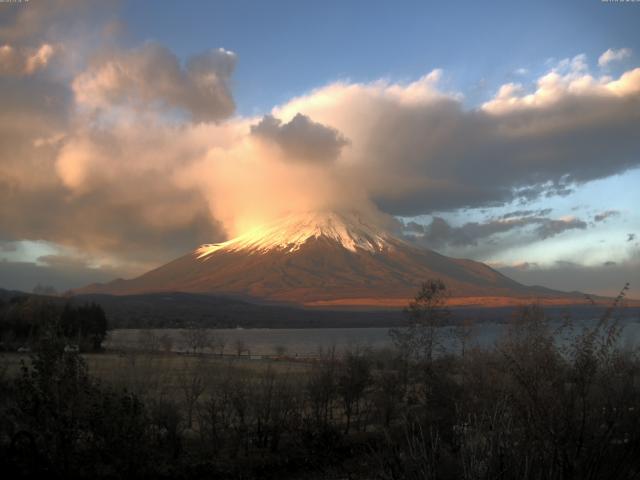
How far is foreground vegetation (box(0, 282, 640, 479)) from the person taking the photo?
5477 mm

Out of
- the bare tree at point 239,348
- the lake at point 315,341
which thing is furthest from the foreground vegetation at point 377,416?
the bare tree at point 239,348

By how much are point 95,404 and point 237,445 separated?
7439mm

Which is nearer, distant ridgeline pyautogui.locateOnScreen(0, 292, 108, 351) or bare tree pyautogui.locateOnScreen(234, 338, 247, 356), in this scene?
distant ridgeline pyautogui.locateOnScreen(0, 292, 108, 351)

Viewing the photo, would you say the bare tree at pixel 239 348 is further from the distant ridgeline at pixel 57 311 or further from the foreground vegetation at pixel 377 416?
the foreground vegetation at pixel 377 416

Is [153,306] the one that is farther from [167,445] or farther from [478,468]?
[478,468]

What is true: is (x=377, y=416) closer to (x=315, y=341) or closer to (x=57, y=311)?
(x=57, y=311)

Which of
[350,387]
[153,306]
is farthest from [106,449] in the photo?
[153,306]

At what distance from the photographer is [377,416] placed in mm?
22344

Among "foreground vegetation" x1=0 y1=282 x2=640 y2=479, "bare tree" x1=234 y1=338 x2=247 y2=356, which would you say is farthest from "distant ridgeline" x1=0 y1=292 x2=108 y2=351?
"foreground vegetation" x1=0 y1=282 x2=640 y2=479

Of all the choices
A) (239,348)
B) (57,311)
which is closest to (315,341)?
(239,348)

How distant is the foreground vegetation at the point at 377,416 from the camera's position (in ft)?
18.0

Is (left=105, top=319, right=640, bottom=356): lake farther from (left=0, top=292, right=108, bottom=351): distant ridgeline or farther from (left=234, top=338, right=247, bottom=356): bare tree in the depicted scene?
(left=0, top=292, right=108, bottom=351): distant ridgeline

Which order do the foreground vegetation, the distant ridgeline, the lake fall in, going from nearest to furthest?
the foreground vegetation < the lake < the distant ridgeline

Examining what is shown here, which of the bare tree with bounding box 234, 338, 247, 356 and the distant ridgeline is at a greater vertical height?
the distant ridgeline
